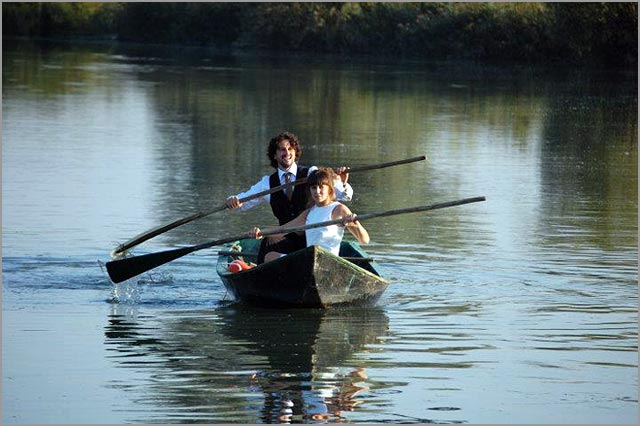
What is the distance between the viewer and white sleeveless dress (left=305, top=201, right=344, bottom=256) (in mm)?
12078

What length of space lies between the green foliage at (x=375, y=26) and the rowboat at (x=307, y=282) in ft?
109

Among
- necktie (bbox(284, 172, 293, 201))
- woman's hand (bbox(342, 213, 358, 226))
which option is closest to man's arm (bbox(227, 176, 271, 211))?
necktie (bbox(284, 172, 293, 201))

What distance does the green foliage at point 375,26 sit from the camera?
45.8 meters

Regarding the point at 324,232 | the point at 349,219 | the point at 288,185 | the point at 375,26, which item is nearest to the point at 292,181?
the point at 288,185

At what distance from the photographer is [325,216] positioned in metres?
12.1

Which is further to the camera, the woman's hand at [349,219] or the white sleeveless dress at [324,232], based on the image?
the white sleeveless dress at [324,232]

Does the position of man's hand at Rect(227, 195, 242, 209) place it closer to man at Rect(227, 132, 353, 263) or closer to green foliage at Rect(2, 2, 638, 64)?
man at Rect(227, 132, 353, 263)

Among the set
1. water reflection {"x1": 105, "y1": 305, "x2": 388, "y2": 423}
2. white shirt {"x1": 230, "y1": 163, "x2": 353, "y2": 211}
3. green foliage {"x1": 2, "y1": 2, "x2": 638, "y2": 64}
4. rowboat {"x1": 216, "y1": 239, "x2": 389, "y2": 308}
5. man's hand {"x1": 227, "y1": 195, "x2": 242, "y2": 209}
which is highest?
green foliage {"x1": 2, "y1": 2, "x2": 638, "y2": 64}

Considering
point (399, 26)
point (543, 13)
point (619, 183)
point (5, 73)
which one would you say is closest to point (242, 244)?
point (619, 183)

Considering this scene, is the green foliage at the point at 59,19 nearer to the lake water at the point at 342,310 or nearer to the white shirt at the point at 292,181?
the lake water at the point at 342,310

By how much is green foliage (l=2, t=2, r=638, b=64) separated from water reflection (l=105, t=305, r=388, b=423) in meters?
33.9

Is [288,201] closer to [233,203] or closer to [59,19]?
[233,203]

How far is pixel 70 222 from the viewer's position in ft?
53.6

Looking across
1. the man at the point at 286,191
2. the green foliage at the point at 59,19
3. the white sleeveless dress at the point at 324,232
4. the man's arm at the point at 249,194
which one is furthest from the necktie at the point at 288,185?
the green foliage at the point at 59,19
